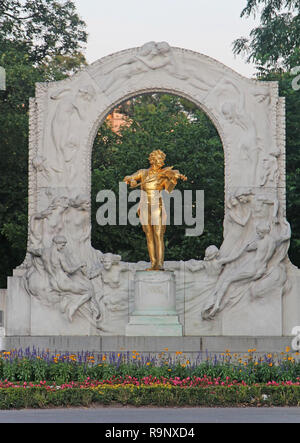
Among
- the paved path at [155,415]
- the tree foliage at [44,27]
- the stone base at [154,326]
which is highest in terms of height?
Answer: the tree foliage at [44,27]

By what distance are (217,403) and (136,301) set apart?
623 centimetres

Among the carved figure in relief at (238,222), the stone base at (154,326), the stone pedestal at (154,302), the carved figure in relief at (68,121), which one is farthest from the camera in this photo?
the carved figure in relief at (68,121)

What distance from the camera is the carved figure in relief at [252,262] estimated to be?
784 inches

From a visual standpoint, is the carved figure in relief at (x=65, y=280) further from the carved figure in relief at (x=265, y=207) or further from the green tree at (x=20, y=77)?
the green tree at (x=20, y=77)

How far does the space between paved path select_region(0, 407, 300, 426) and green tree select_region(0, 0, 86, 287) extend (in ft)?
46.2

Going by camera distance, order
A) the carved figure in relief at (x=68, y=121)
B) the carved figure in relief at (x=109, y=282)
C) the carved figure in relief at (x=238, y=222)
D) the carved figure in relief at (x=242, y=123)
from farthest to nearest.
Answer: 1. the carved figure in relief at (x=68, y=121)
2. the carved figure in relief at (x=242, y=123)
3. the carved figure in relief at (x=238, y=222)
4. the carved figure in relief at (x=109, y=282)

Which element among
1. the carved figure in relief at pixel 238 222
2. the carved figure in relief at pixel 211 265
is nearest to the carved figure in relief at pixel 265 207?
the carved figure in relief at pixel 238 222

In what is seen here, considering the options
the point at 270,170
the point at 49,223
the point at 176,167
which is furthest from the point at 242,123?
the point at 176,167

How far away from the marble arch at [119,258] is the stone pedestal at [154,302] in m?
0.58

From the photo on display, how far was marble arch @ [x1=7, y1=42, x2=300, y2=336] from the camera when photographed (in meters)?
20.0

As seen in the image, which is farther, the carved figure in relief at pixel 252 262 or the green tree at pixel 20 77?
the green tree at pixel 20 77

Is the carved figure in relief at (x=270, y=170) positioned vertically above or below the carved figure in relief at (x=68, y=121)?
below

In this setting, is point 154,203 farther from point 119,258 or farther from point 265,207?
point 265,207

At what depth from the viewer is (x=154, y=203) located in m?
20.1
